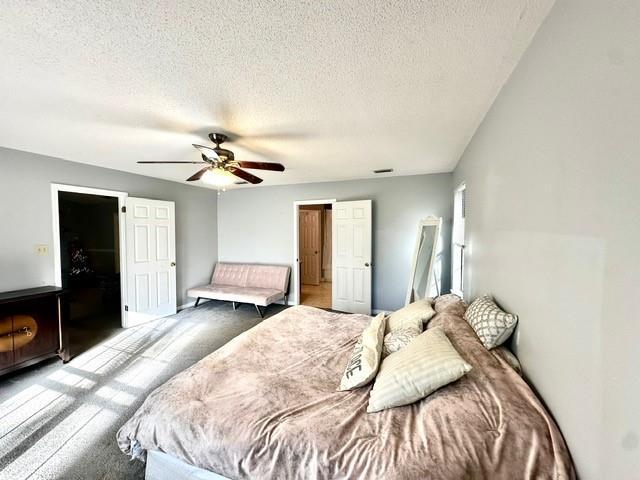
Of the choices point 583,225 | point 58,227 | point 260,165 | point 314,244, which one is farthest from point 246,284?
point 583,225

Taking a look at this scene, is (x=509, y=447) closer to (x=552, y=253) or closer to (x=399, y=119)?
(x=552, y=253)

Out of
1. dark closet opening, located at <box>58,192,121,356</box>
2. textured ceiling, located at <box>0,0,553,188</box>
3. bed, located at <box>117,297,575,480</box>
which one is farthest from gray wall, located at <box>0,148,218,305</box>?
bed, located at <box>117,297,575,480</box>

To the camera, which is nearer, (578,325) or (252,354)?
(578,325)

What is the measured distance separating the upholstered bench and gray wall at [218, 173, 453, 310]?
0.87 ft

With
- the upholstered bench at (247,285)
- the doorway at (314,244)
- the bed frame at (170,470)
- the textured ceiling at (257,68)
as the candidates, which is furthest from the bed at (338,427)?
the doorway at (314,244)

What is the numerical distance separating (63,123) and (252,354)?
99.3 inches

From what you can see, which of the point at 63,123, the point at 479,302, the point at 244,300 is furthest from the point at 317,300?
the point at 63,123

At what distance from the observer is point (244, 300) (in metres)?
4.35

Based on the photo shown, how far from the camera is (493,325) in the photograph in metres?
1.43

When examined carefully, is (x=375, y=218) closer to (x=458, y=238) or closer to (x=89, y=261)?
(x=458, y=238)

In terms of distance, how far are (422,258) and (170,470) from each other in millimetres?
3544

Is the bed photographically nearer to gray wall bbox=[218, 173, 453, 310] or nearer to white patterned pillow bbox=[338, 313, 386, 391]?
white patterned pillow bbox=[338, 313, 386, 391]

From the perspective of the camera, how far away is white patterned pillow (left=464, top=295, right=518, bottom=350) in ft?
4.58

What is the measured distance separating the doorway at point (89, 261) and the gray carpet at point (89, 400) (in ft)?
1.74
